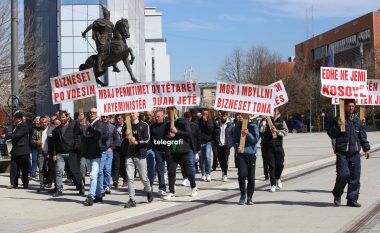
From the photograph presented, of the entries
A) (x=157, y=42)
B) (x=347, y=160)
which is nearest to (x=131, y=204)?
(x=347, y=160)

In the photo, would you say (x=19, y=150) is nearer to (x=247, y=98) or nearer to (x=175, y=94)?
(x=175, y=94)

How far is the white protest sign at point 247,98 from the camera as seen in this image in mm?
11867

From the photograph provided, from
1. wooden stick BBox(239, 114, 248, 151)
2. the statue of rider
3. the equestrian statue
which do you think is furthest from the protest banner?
the statue of rider

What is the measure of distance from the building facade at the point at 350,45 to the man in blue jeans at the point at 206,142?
169ft

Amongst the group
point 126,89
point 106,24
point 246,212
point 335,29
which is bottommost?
point 246,212

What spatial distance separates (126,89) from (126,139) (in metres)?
1.00

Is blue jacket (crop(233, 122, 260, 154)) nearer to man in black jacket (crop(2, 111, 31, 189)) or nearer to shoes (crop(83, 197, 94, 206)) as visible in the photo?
shoes (crop(83, 197, 94, 206))

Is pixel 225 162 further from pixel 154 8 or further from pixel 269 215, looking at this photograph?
pixel 154 8

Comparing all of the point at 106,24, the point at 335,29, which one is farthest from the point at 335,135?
the point at 335,29

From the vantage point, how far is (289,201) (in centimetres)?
1185

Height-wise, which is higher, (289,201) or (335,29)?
(335,29)

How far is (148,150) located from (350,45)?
81.8 meters

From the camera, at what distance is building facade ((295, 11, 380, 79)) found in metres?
70.3

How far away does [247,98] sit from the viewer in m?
11.9
